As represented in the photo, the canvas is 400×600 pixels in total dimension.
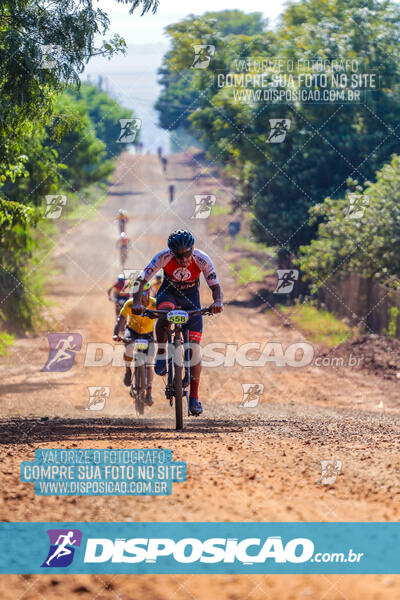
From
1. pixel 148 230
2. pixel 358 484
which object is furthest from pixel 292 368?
pixel 148 230

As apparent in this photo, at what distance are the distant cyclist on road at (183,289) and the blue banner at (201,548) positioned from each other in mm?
4328

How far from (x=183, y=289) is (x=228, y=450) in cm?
265

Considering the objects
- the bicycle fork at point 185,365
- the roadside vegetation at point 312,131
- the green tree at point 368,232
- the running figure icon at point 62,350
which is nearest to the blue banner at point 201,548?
the bicycle fork at point 185,365

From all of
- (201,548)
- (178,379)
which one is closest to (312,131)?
(178,379)

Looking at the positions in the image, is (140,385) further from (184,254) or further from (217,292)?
(184,254)

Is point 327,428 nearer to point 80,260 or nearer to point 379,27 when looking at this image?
point 379,27

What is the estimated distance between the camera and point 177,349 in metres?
9.81

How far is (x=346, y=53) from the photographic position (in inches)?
1238

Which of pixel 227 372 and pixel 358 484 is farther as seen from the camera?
pixel 227 372

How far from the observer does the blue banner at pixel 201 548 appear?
208 inches

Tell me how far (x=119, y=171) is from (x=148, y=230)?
3317 cm

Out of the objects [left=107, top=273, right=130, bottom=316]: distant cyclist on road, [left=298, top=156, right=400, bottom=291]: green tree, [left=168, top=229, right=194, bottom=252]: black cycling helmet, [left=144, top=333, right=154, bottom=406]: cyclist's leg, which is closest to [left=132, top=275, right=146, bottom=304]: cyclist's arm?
[left=168, top=229, right=194, bottom=252]: black cycling helmet

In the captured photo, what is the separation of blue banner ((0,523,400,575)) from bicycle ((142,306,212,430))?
395 cm

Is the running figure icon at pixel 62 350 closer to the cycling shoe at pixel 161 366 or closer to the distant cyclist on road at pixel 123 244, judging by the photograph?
the distant cyclist on road at pixel 123 244
